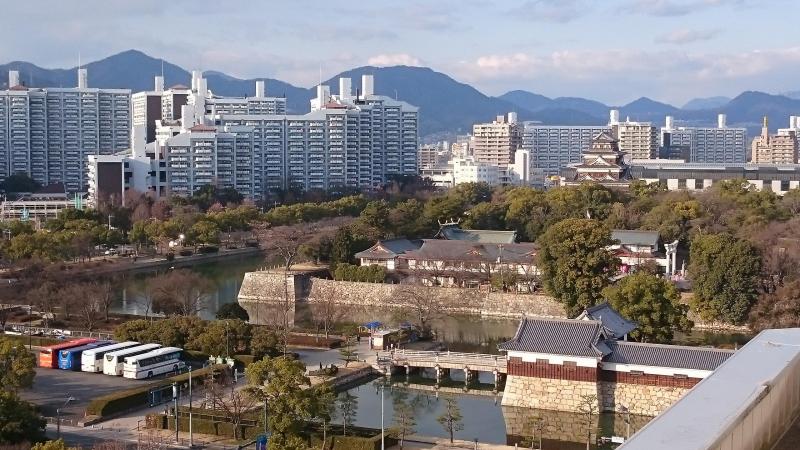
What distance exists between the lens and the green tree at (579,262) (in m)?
19.7

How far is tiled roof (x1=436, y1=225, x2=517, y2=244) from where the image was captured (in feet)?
88.5

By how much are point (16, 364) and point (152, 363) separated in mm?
2282

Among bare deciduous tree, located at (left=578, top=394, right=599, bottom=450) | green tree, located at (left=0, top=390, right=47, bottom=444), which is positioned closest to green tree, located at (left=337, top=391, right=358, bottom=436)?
bare deciduous tree, located at (left=578, top=394, right=599, bottom=450)

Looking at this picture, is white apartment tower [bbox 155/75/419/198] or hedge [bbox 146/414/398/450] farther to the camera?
white apartment tower [bbox 155/75/419/198]

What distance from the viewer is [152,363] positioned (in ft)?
48.5

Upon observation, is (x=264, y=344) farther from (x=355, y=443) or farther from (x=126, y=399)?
(x=355, y=443)

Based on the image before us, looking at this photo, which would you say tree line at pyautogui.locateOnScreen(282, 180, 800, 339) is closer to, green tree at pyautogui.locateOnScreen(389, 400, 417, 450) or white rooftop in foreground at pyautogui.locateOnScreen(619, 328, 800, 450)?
green tree at pyautogui.locateOnScreen(389, 400, 417, 450)

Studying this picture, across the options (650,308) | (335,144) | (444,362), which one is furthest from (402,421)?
(335,144)

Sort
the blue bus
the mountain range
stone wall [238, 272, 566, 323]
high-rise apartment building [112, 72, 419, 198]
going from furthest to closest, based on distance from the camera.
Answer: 1. the mountain range
2. high-rise apartment building [112, 72, 419, 198]
3. stone wall [238, 272, 566, 323]
4. the blue bus

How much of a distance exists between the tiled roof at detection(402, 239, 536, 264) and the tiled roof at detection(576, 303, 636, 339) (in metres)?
8.31

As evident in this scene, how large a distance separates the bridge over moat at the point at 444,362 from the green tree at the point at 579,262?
4474 millimetres

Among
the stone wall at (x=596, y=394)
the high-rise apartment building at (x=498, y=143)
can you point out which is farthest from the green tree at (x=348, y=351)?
the high-rise apartment building at (x=498, y=143)

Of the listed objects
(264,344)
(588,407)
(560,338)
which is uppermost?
(560,338)

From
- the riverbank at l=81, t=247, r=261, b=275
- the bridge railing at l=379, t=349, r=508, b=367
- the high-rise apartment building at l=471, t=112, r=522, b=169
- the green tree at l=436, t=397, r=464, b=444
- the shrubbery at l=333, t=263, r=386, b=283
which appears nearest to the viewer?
the green tree at l=436, t=397, r=464, b=444
